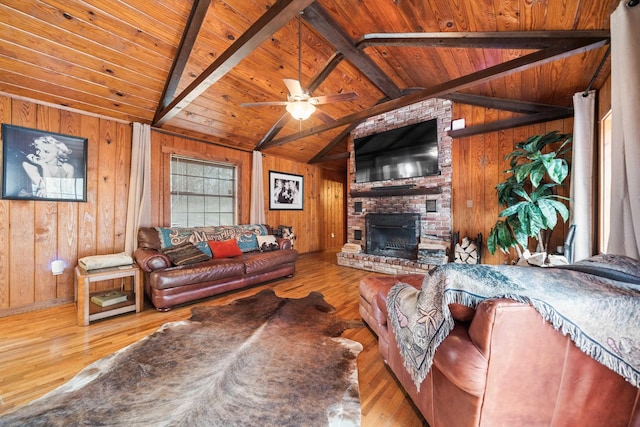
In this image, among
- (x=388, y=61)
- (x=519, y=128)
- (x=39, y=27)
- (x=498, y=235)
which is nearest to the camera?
(x=39, y=27)

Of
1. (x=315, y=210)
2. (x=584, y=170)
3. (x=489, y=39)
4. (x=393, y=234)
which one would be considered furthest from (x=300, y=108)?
(x=315, y=210)

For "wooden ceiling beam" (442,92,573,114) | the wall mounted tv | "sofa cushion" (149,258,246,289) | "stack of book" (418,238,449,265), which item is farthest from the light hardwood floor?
"wooden ceiling beam" (442,92,573,114)

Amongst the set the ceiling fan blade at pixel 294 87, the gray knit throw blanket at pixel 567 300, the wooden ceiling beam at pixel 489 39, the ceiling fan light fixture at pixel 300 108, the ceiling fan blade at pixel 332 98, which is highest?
the wooden ceiling beam at pixel 489 39

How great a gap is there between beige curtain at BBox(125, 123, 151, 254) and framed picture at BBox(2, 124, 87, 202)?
494 millimetres

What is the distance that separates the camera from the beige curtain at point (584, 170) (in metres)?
2.56

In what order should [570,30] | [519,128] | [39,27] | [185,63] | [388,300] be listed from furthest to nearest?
[519,128]
[185,63]
[39,27]
[570,30]
[388,300]

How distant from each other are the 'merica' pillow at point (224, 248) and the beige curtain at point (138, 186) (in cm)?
101

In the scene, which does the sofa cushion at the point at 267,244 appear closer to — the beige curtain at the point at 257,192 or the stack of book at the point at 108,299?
the beige curtain at the point at 257,192

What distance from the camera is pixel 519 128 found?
3.49m

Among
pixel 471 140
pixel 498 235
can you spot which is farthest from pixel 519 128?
pixel 498 235

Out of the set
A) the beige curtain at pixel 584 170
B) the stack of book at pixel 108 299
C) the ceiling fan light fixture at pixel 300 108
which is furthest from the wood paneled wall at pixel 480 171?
the stack of book at pixel 108 299

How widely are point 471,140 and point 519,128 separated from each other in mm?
607

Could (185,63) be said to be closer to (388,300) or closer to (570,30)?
(388,300)

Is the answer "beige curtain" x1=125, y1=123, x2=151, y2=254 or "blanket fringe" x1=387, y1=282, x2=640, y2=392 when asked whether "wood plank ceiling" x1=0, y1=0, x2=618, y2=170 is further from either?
"blanket fringe" x1=387, y1=282, x2=640, y2=392
